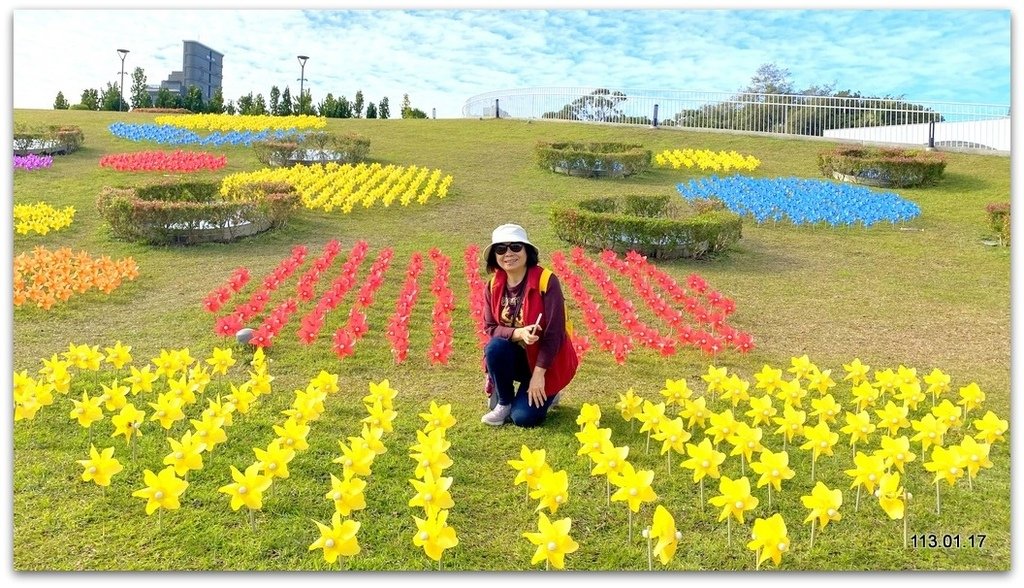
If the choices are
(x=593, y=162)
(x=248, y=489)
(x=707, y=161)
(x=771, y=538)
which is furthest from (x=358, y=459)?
(x=707, y=161)

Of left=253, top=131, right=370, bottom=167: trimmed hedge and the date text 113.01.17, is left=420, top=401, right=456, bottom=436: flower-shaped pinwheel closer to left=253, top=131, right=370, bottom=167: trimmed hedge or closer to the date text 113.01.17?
the date text 113.01.17

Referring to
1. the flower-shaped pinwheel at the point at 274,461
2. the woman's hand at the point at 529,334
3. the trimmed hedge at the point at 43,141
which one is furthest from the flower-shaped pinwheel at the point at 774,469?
the trimmed hedge at the point at 43,141

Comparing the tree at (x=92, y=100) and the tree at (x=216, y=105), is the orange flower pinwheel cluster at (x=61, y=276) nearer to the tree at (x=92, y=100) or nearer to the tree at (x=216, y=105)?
the tree at (x=216, y=105)

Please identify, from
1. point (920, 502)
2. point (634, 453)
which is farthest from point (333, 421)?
point (920, 502)

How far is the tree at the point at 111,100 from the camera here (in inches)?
1210

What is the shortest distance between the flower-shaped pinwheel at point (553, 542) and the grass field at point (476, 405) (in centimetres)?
24

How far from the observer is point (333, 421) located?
4.43 metres

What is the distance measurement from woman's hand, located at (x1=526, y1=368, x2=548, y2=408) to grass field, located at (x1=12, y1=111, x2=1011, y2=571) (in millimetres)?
256

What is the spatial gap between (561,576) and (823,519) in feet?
3.87

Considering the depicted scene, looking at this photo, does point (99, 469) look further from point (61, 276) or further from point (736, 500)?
point (61, 276)

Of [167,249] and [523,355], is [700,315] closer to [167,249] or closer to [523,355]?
[523,355]

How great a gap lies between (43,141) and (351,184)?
383 inches

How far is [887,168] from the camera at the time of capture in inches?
645

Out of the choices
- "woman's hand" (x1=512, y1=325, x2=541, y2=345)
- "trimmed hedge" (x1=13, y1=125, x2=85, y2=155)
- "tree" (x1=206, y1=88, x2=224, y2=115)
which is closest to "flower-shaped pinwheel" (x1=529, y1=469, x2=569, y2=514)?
"woman's hand" (x1=512, y1=325, x2=541, y2=345)
